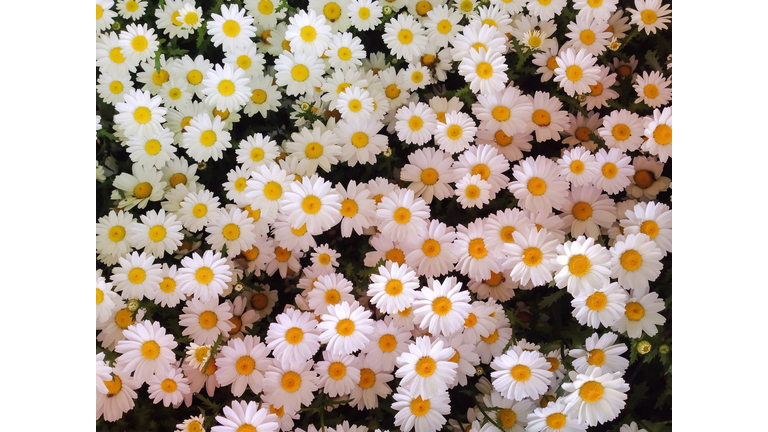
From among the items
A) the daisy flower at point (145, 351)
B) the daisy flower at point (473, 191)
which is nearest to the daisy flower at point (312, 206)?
the daisy flower at point (473, 191)

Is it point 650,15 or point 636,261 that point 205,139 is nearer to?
point 636,261

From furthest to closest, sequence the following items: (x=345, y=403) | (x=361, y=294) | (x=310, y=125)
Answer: (x=310, y=125)
(x=361, y=294)
(x=345, y=403)

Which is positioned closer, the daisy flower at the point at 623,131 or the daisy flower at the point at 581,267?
the daisy flower at the point at 581,267

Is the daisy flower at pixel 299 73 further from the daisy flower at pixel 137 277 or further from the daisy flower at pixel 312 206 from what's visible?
the daisy flower at pixel 137 277

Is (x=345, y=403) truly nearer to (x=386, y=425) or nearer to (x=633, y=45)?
(x=386, y=425)

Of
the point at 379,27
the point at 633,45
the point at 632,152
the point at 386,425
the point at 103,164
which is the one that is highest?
the point at 379,27

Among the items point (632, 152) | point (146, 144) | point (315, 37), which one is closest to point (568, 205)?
point (632, 152)

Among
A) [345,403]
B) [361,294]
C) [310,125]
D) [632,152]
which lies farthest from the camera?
[310,125]

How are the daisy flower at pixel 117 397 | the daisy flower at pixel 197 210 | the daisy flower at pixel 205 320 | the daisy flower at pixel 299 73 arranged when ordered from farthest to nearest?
1. the daisy flower at pixel 299 73
2. the daisy flower at pixel 197 210
3. the daisy flower at pixel 205 320
4. the daisy flower at pixel 117 397
